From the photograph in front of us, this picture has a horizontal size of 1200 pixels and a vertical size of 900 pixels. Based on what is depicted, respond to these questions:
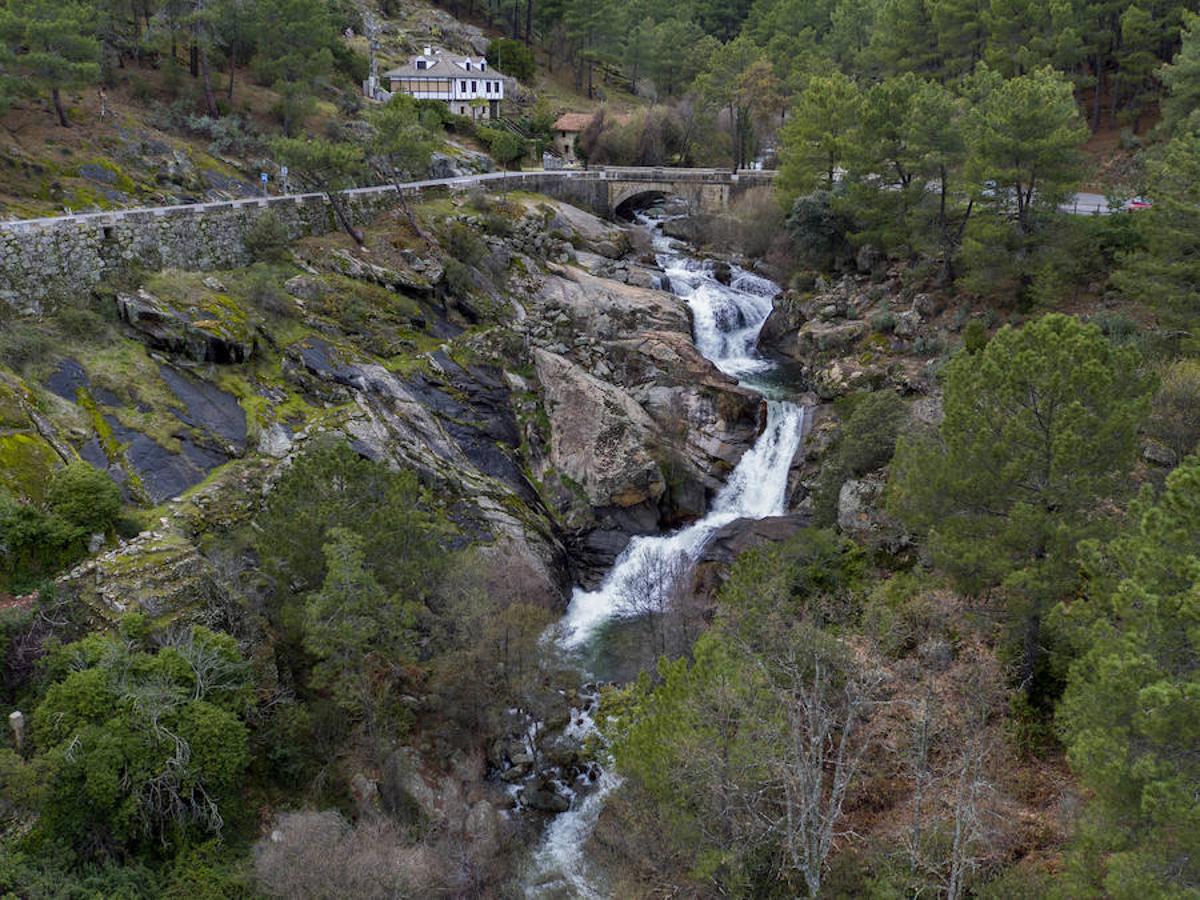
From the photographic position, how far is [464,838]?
21.9m

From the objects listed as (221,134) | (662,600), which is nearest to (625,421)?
(662,600)

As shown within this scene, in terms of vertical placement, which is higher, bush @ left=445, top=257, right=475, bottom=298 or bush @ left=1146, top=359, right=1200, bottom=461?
bush @ left=1146, top=359, right=1200, bottom=461

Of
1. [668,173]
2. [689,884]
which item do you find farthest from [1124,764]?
[668,173]

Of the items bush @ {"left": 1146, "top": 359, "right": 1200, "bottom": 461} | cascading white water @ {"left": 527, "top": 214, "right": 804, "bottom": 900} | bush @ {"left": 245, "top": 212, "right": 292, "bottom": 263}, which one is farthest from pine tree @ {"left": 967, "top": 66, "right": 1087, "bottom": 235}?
bush @ {"left": 245, "top": 212, "right": 292, "bottom": 263}

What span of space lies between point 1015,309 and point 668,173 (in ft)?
114

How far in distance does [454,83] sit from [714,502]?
6114 centimetres

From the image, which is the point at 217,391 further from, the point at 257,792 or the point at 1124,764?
the point at 1124,764

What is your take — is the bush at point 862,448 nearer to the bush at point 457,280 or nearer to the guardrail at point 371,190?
the bush at point 457,280

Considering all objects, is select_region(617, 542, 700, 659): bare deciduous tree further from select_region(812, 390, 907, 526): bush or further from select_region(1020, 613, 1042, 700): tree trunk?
select_region(1020, 613, 1042, 700): tree trunk

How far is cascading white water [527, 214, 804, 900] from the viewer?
75.6ft

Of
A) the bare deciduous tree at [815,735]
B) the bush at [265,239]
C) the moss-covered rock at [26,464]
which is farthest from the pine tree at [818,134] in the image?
the moss-covered rock at [26,464]

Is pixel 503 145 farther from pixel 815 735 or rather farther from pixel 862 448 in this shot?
pixel 815 735

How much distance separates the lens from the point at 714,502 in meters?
39.7

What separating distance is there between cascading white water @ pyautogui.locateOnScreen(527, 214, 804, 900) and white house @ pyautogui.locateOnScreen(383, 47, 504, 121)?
28225 millimetres
